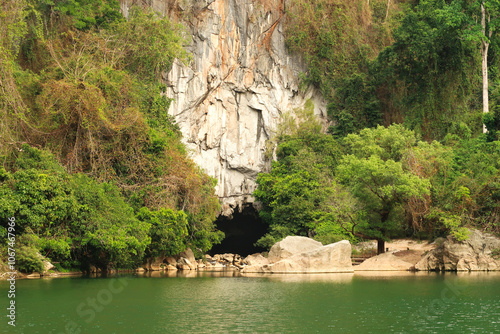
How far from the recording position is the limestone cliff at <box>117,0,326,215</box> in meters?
37.5

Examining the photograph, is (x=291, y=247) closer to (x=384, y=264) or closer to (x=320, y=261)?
(x=320, y=261)

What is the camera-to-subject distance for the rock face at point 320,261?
25.0 meters

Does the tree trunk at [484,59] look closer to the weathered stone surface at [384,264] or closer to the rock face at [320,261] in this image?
the weathered stone surface at [384,264]

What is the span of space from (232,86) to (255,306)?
26.5m

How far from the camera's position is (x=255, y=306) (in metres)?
14.3

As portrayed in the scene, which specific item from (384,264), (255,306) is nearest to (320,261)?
(384,264)

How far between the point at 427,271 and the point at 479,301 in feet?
36.9

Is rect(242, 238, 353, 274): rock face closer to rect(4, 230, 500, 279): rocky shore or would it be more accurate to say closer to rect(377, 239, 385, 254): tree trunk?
rect(4, 230, 500, 279): rocky shore

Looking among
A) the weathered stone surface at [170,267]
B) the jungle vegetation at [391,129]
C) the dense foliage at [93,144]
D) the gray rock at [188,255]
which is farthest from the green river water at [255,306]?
the gray rock at [188,255]

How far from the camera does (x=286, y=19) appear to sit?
132 feet

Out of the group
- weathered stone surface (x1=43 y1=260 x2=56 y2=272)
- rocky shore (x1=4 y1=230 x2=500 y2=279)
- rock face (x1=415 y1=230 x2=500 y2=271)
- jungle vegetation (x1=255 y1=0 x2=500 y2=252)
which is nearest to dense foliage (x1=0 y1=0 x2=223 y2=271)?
weathered stone surface (x1=43 y1=260 x2=56 y2=272)

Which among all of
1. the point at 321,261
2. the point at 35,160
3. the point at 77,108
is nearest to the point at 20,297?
the point at 35,160

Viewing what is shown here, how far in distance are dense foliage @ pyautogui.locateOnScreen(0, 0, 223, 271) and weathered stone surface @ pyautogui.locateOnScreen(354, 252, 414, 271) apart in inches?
309

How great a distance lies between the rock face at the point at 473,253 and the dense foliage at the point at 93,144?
37.7ft
